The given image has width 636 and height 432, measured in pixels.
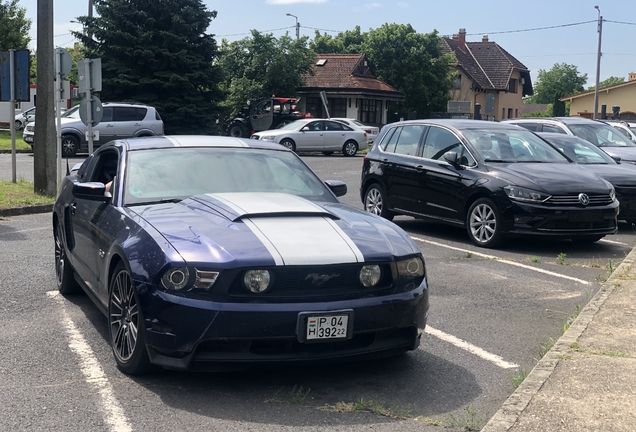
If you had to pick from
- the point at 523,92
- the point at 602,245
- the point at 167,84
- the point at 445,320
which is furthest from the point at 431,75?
the point at 445,320

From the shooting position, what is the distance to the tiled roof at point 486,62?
7044 centimetres

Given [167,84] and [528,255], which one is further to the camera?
[167,84]

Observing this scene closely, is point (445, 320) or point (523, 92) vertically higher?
point (523, 92)

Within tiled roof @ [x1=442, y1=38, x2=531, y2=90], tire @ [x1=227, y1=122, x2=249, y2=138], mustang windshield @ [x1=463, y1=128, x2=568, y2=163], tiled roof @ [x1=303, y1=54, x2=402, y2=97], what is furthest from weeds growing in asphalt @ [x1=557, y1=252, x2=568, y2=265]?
tiled roof @ [x1=442, y1=38, x2=531, y2=90]

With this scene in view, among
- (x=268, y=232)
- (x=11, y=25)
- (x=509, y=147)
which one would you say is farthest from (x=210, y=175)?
(x=11, y=25)

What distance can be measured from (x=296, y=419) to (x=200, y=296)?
0.83m

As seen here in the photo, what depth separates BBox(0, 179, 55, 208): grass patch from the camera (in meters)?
13.7

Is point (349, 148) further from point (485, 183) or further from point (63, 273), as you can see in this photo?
point (63, 273)

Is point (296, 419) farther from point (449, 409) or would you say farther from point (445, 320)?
point (445, 320)

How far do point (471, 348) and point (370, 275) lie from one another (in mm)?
1403

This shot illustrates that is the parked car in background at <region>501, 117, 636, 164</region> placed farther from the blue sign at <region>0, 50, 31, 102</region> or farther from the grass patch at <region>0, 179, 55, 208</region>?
the blue sign at <region>0, 50, 31, 102</region>

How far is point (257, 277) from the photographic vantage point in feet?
14.6

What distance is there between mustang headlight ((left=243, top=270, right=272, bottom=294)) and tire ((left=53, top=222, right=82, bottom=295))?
2.90m

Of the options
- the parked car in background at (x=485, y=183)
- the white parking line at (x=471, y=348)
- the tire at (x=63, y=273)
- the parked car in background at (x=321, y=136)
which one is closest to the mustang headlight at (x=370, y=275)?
the white parking line at (x=471, y=348)
